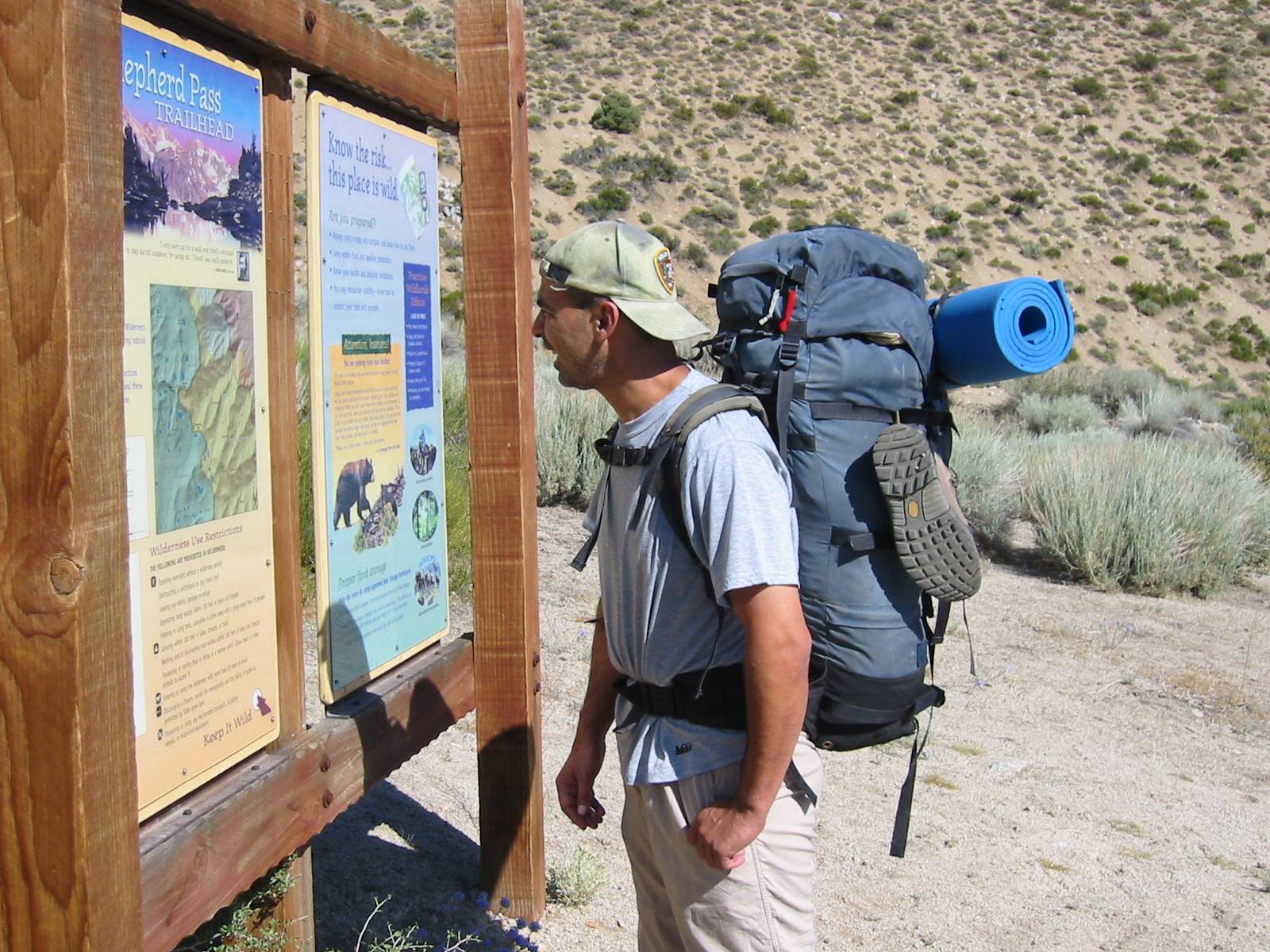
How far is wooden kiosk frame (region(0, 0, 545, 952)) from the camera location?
1241 mm

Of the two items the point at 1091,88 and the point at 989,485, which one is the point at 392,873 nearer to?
the point at 989,485

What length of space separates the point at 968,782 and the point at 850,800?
551 mm

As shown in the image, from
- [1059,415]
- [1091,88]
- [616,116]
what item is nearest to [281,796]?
[1059,415]

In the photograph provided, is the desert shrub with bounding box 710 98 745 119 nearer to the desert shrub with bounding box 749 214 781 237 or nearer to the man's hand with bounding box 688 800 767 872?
the desert shrub with bounding box 749 214 781 237

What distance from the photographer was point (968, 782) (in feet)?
15.2

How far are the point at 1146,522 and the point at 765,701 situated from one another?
688 centimetres

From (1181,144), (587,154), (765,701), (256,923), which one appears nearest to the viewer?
(765,701)

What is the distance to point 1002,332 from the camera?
93.4 inches

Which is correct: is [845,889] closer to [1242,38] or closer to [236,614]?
[236,614]

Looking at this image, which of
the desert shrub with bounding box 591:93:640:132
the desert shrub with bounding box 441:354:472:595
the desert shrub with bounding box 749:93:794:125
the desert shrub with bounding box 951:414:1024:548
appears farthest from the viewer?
the desert shrub with bounding box 749:93:794:125

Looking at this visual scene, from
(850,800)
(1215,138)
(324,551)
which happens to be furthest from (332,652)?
(1215,138)

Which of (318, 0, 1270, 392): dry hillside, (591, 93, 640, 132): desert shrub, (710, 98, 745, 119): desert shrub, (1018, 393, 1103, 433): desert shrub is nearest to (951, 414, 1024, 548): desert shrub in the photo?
(1018, 393, 1103, 433): desert shrub

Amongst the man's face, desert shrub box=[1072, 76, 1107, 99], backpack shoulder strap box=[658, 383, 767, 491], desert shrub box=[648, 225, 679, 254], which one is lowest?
backpack shoulder strap box=[658, 383, 767, 491]

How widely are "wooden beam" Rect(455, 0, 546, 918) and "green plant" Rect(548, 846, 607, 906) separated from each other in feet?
1.01
